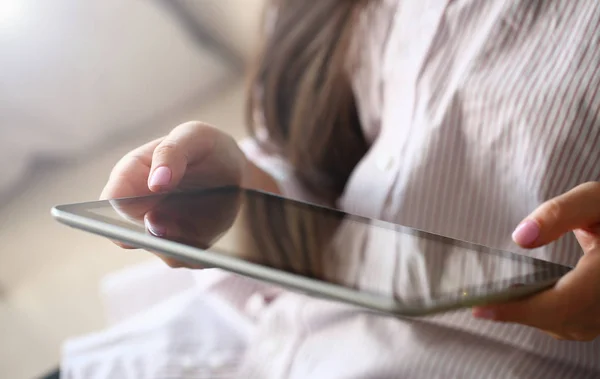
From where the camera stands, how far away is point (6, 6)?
1.80ft

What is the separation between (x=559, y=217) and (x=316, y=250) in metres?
0.11

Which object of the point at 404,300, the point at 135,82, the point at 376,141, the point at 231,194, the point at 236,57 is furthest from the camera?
the point at 236,57

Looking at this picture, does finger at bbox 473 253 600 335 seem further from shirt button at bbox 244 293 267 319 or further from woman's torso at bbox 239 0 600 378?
shirt button at bbox 244 293 267 319

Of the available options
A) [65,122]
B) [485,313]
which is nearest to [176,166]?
[485,313]

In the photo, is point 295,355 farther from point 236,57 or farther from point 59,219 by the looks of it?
point 236,57

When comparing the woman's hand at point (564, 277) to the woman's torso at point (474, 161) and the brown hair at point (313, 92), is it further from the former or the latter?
the brown hair at point (313, 92)

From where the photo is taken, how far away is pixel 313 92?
474 millimetres

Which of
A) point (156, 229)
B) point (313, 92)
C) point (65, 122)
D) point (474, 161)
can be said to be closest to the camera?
point (156, 229)

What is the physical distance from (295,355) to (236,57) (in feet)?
1.75

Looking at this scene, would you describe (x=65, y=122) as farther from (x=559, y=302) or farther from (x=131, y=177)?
(x=559, y=302)

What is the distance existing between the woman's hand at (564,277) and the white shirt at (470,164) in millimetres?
54

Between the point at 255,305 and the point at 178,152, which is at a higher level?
the point at 178,152

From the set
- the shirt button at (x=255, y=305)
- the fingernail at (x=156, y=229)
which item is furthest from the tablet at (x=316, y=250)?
the shirt button at (x=255, y=305)

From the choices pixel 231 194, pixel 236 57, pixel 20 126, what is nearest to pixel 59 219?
pixel 231 194
